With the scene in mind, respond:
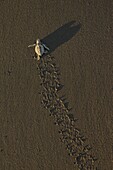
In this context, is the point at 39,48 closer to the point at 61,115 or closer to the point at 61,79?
the point at 61,79

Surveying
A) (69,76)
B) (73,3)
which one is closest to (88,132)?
(69,76)

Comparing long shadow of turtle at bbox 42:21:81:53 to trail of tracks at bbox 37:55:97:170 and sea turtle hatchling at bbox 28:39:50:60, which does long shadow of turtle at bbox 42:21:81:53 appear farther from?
trail of tracks at bbox 37:55:97:170

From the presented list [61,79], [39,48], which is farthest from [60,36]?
[61,79]

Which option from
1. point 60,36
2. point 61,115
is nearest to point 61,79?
point 61,115

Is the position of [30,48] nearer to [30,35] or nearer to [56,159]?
[30,35]

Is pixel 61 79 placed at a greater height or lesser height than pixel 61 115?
greater

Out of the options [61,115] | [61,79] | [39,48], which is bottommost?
[61,115]
